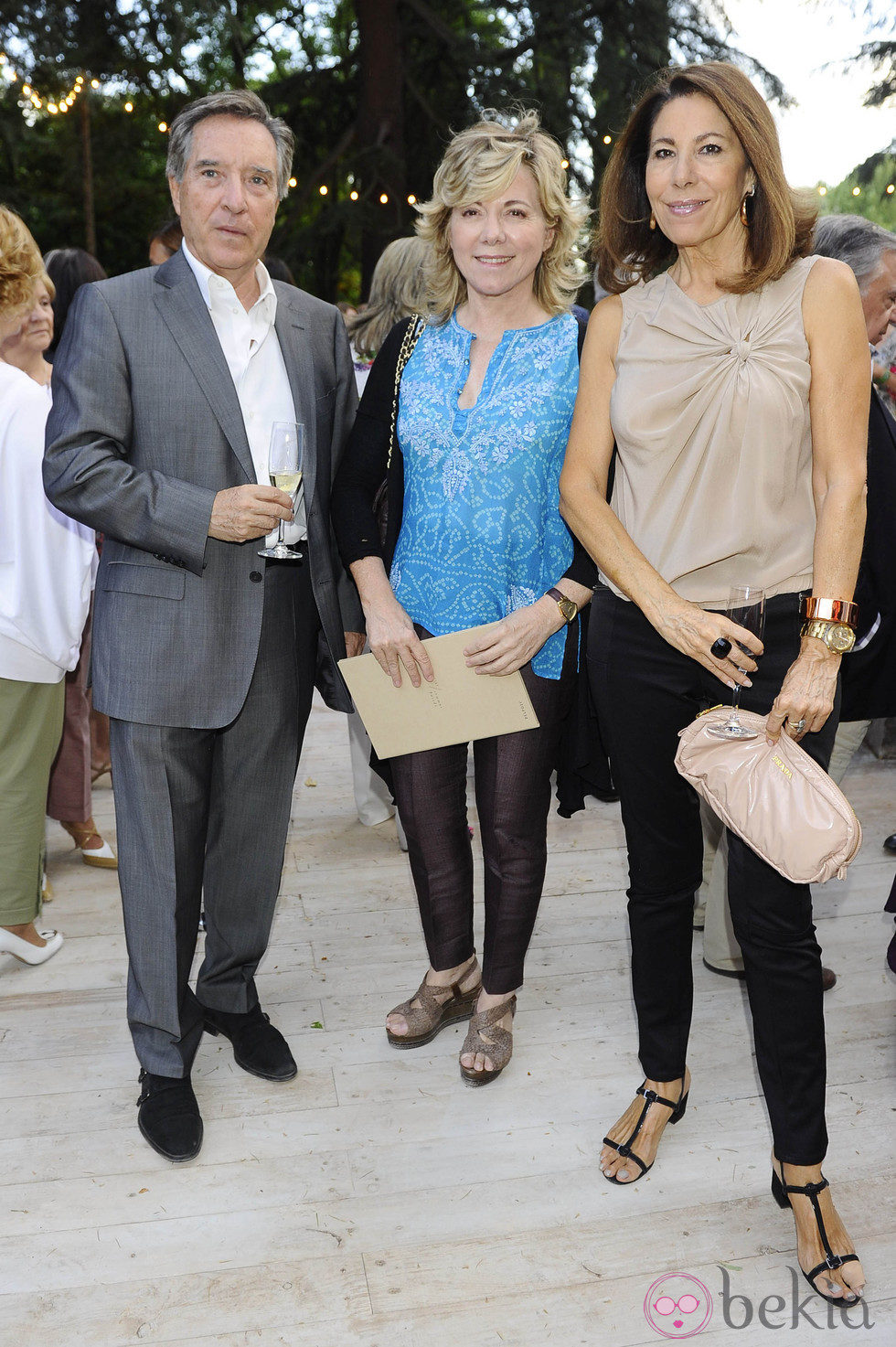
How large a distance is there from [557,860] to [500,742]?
1444 mm

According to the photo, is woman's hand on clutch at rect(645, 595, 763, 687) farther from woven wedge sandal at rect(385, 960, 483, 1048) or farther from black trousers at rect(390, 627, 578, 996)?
woven wedge sandal at rect(385, 960, 483, 1048)

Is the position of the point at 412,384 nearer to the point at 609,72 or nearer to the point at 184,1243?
the point at 184,1243

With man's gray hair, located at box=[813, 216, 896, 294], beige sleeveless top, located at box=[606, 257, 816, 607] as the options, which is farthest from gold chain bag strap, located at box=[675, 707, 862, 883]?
man's gray hair, located at box=[813, 216, 896, 294]

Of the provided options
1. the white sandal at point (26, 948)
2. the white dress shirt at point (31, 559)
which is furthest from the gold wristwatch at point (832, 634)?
the white sandal at point (26, 948)

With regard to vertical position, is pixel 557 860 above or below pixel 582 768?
below

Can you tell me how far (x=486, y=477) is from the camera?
222 centimetres

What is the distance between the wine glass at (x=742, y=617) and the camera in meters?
1.76

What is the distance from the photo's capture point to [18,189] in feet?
39.8

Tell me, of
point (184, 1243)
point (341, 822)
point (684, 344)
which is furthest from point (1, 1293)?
point (341, 822)

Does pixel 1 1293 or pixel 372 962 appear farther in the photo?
pixel 372 962

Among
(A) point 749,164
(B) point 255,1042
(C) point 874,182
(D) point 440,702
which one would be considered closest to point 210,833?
(B) point 255,1042

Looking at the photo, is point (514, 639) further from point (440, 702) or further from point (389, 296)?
point (389, 296)

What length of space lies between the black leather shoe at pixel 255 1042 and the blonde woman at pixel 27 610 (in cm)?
74

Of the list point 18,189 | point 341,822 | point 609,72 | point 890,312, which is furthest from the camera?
point 18,189
